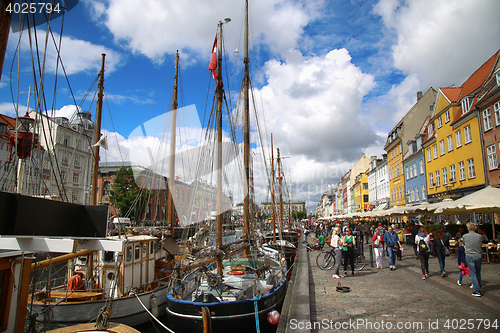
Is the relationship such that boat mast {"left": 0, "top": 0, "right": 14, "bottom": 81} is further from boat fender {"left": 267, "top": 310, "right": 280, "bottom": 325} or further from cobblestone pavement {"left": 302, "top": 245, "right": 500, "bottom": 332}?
boat fender {"left": 267, "top": 310, "right": 280, "bottom": 325}

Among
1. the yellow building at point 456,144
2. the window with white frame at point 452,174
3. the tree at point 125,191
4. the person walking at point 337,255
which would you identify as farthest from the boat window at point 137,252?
the tree at point 125,191

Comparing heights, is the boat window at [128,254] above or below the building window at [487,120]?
below

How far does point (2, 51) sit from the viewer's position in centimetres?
367

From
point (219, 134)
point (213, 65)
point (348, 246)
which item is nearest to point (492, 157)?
point (348, 246)

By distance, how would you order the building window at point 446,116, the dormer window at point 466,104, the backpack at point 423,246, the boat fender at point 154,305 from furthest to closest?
1. the building window at point 446,116
2. the dormer window at point 466,104
3. the boat fender at point 154,305
4. the backpack at point 423,246

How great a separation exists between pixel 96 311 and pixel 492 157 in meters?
25.3

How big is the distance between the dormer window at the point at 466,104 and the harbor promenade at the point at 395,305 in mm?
17443

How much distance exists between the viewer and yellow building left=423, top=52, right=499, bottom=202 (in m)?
22.2

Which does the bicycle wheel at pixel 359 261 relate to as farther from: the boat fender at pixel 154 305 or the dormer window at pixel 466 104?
the dormer window at pixel 466 104

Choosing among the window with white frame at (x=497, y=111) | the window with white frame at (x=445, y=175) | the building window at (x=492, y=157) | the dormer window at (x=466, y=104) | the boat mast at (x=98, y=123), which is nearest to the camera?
the boat mast at (x=98, y=123)

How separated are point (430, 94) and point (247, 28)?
32408 millimetres

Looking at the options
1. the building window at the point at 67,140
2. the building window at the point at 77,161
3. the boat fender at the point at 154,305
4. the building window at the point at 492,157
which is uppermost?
the building window at the point at 67,140

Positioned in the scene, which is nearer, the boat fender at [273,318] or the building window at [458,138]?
the boat fender at [273,318]

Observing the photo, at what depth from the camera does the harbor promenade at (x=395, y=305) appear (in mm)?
6000
